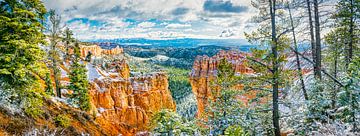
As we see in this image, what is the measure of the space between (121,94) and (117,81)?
229cm

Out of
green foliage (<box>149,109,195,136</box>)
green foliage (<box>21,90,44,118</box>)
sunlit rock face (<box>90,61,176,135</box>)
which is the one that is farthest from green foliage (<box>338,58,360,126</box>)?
sunlit rock face (<box>90,61,176,135</box>)

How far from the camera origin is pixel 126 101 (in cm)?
4403

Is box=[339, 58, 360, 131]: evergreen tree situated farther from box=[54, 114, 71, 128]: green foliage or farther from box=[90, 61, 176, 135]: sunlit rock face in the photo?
box=[90, 61, 176, 135]: sunlit rock face

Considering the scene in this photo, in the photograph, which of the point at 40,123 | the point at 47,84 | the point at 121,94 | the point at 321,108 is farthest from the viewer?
the point at 121,94

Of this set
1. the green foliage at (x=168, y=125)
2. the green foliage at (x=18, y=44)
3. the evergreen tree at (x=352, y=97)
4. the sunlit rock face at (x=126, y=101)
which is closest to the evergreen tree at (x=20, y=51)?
the green foliage at (x=18, y=44)

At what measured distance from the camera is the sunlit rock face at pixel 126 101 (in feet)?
124

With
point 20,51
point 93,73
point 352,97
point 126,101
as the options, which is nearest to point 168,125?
point 20,51

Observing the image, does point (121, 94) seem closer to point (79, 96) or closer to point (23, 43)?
point (79, 96)

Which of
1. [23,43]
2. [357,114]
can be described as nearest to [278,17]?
[357,114]

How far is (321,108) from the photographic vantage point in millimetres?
10516

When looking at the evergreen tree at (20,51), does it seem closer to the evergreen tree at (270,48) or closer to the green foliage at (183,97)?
the evergreen tree at (270,48)

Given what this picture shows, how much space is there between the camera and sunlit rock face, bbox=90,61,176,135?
37750 mm

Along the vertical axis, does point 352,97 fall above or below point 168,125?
above

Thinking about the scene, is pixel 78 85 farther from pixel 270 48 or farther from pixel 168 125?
pixel 270 48
